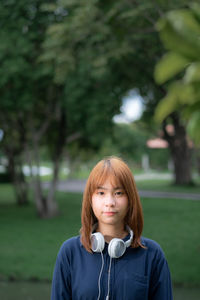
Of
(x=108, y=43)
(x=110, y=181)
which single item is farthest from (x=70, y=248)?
(x=108, y=43)

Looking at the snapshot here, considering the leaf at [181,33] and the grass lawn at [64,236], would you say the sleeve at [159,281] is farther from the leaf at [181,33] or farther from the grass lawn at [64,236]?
the grass lawn at [64,236]

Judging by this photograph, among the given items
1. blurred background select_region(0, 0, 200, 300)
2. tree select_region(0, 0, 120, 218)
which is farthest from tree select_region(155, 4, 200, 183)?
tree select_region(0, 0, 120, 218)

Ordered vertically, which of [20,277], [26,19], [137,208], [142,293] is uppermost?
[26,19]

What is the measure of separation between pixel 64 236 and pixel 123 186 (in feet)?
35.2

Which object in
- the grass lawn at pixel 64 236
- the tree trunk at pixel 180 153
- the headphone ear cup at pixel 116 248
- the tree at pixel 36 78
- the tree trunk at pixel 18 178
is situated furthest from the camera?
the tree trunk at pixel 180 153

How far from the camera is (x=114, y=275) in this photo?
201cm

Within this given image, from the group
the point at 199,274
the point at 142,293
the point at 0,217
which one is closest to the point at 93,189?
the point at 142,293

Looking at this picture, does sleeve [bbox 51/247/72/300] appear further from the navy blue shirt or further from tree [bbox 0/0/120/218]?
tree [bbox 0/0/120/218]

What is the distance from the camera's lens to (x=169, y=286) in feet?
6.88

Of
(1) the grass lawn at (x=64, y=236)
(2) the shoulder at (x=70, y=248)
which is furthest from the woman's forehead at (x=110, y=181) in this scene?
(1) the grass lawn at (x=64, y=236)

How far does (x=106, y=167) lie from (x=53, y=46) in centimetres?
945

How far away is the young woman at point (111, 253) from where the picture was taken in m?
2.01

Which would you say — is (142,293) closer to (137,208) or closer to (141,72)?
(137,208)

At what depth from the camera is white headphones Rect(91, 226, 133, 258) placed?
6.46 ft
